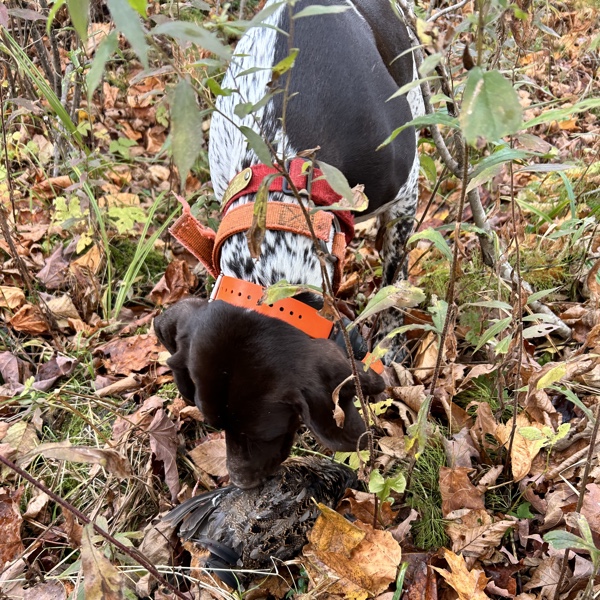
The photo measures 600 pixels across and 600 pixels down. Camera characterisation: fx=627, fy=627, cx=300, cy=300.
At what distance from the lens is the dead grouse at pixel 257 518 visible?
7.33 ft

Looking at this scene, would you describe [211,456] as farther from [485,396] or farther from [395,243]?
[395,243]

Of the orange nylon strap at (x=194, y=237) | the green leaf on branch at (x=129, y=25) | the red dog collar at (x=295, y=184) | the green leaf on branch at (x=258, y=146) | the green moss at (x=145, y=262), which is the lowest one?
the green moss at (x=145, y=262)

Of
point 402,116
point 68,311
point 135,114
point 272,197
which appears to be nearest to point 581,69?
point 402,116

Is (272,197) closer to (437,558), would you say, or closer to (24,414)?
(437,558)

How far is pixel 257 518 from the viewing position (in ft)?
7.43

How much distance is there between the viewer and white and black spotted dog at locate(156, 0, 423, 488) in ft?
7.34

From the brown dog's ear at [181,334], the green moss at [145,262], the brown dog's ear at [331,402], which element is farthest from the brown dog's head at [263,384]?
the green moss at [145,262]

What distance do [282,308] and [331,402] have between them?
1.28 feet

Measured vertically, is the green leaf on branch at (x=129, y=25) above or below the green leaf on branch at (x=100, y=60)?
above

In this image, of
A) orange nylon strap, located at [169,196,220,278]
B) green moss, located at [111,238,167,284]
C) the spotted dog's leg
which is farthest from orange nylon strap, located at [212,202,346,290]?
green moss, located at [111,238,167,284]

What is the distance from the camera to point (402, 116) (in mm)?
3338

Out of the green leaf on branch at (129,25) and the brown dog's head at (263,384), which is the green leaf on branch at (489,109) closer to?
the green leaf on branch at (129,25)

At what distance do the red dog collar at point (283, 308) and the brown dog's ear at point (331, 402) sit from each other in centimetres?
13

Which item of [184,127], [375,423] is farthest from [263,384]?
[184,127]
